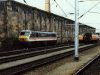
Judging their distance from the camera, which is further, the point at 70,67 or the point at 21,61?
the point at 21,61

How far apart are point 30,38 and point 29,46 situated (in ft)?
4.17

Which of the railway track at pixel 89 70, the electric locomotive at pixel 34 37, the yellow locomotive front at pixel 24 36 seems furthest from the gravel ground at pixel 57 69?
the electric locomotive at pixel 34 37

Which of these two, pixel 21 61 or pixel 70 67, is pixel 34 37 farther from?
pixel 70 67

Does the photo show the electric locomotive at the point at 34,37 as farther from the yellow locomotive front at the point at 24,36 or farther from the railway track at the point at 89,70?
the railway track at the point at 89,70

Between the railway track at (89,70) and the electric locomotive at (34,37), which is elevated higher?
the electric locomotive at (34,37)

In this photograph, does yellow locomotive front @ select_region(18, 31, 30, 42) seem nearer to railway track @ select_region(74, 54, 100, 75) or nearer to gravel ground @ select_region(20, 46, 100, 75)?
gravel ground @ select_region(20, 46, 100, 75)

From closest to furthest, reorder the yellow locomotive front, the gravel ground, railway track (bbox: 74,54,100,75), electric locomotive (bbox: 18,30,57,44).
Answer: railway track (bbox: 74,54,100,75), the gravel ground, the yellow locomotive front, electric locomotive (bbox: 18,30,57,44)

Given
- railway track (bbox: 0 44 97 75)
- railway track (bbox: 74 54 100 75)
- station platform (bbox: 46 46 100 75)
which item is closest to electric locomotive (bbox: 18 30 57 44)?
railway track (bbox: 0 44 97 75)

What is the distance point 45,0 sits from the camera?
38469 mm

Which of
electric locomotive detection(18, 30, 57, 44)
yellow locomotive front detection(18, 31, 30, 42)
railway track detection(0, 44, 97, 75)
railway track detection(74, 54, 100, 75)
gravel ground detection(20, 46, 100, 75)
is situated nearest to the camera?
railway track detection(74, 54, 100, 75)

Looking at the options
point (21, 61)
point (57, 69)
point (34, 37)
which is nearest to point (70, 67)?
point (57, 69)

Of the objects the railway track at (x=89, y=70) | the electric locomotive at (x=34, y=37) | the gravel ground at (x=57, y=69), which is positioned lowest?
the gravel ground at (x=57, y=69)

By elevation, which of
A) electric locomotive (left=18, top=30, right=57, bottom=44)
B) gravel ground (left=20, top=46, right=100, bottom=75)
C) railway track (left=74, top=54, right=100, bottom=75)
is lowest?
gravel ground (left=20, top=46, right=100, bottom=75)

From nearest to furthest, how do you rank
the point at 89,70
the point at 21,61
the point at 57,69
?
the point at 89,70 → the point at 57,69 → the point at 21,61
